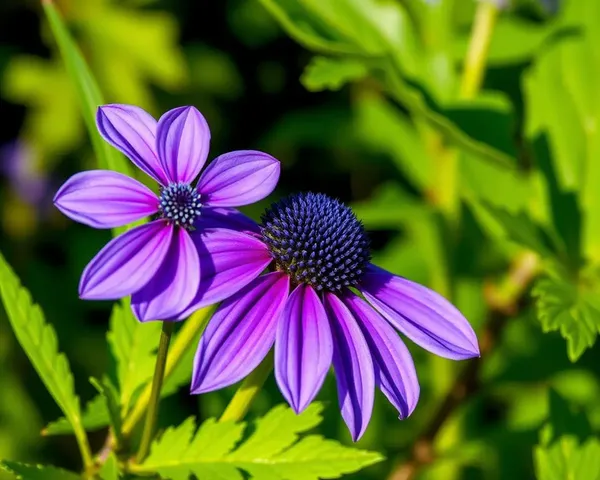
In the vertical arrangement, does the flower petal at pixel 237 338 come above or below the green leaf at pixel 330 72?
below

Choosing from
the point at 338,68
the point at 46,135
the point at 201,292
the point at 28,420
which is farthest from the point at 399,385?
the point at 46,135

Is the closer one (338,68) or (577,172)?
(338,68)

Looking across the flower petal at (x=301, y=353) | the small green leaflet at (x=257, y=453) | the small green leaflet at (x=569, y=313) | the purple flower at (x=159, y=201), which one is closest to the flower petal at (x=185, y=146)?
the purple flower at (x=159, y=201)

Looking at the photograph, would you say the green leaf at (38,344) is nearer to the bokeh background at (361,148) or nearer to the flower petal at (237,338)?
the flower petal at (237,338)

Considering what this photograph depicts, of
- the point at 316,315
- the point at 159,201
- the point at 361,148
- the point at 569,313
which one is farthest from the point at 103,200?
the point at 361,148

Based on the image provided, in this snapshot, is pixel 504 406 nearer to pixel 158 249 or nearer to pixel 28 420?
pixel 28 420

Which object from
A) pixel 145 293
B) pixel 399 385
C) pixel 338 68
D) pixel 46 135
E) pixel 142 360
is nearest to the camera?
pixel 145 293

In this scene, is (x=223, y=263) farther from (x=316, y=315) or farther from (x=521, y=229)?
(x=521, y=229)
